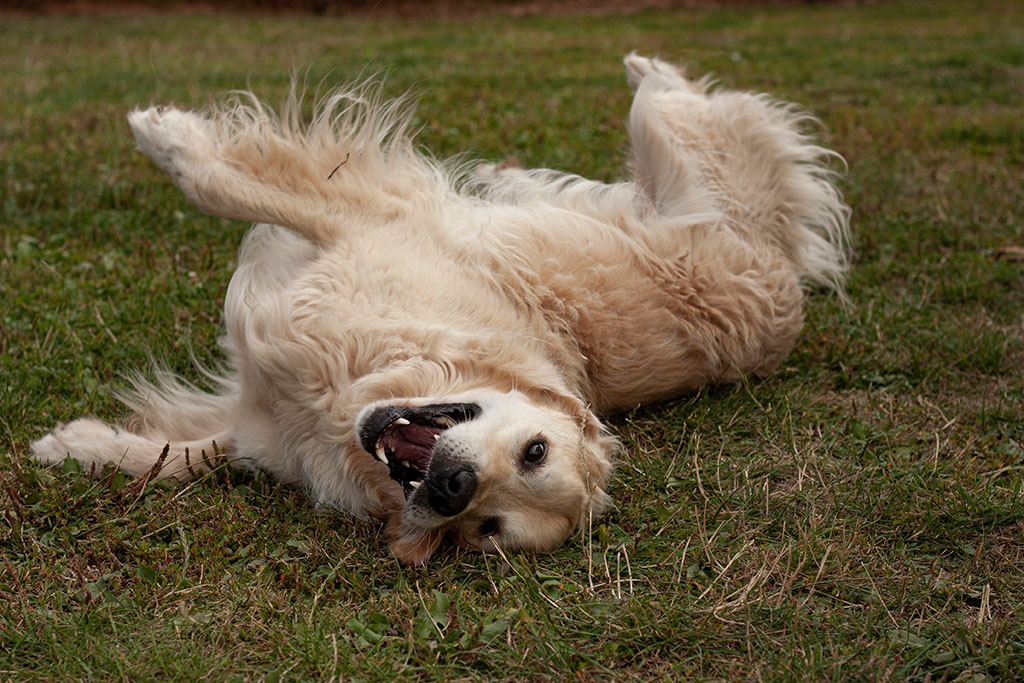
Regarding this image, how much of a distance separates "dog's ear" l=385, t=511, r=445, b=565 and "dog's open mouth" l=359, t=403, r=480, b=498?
A: 0.44 feet

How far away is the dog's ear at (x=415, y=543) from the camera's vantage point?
305 centimetres

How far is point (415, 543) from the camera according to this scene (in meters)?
3.06

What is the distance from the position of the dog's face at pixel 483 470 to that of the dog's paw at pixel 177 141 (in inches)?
61.0

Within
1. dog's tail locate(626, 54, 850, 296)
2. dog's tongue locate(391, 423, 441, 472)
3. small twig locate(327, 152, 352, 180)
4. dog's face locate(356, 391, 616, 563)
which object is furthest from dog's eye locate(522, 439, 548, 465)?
dog's tail locate(626, 54, 850, 296)

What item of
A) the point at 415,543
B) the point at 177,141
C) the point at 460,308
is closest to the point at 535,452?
the point at 415,543

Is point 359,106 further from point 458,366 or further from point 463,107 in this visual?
point 463,107

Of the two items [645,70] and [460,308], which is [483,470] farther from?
[645,70]

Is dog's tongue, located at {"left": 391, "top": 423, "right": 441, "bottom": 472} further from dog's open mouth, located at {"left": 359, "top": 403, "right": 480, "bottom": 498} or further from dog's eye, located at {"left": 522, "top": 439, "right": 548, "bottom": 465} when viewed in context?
dog's eye, located at {"left": 522, "top": 439, "right": 548, "bottom": 465}

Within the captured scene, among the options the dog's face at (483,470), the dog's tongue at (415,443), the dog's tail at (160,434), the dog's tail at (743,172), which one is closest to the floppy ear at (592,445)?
the dog's face at (483,470)

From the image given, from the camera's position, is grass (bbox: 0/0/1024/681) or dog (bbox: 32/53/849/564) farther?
dog (bbox: 32/53/849/564)

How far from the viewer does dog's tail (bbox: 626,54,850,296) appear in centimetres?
451

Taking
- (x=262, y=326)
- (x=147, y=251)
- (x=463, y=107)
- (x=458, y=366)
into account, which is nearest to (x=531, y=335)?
(x=458, y=366)

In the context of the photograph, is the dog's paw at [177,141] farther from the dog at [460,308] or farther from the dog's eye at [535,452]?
the dog's eye at [535,452]

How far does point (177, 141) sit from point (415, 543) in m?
2.16
